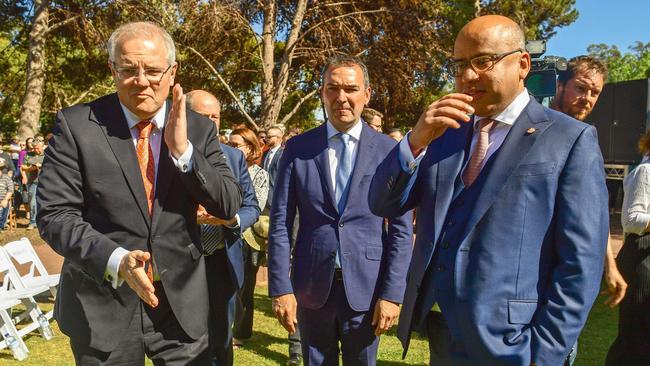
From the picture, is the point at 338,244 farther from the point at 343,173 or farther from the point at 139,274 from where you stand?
the point at 139,274

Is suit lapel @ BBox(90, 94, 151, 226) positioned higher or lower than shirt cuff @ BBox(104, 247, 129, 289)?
higher

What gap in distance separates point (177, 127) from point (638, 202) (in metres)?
3.14

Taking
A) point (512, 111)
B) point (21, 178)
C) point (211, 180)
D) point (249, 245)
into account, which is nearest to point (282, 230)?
point (211, 180)

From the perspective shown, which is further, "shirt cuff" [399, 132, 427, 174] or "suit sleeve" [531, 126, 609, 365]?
"shirt cuff" [399, 132, 427, 174]

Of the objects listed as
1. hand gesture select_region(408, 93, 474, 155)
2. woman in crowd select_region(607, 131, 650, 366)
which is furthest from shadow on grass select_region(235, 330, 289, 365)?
hand gesture select_region(408, 93, 474, 155)

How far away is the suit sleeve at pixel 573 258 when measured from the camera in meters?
2.08

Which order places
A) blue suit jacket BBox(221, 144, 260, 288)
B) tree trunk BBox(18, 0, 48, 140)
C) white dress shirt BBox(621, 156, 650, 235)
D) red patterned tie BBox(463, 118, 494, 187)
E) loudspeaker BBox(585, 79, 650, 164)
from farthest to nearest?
tree trunk BBox(18, 0, 48, 140), loudspeaker BBox(585, 79, 650, 164), white dress shirt BBox(621, 156, 650, 235), blue suit jacket BBox(221, 144, 260, 288), red patterned tie BBox(463, 118, 494, 187)

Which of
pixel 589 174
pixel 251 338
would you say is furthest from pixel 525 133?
pixel 251 338

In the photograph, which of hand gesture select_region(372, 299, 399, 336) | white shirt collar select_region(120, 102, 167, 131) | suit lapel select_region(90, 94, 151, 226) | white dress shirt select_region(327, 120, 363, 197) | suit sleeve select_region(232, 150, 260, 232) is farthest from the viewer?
suit sleeve select_region(232, 150, 260, 232)

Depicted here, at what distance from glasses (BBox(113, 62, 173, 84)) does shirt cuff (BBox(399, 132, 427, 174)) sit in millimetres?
1102

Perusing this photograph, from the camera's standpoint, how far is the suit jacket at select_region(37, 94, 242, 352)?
2488 mm

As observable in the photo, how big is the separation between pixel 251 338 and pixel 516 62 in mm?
4999

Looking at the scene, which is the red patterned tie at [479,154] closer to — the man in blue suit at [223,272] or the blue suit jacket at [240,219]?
the man in blue suit at [223,272]

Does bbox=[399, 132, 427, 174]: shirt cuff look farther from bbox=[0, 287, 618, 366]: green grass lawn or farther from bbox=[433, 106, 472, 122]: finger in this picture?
bbox=[0, 287, 618, 366]: green grass lawn
